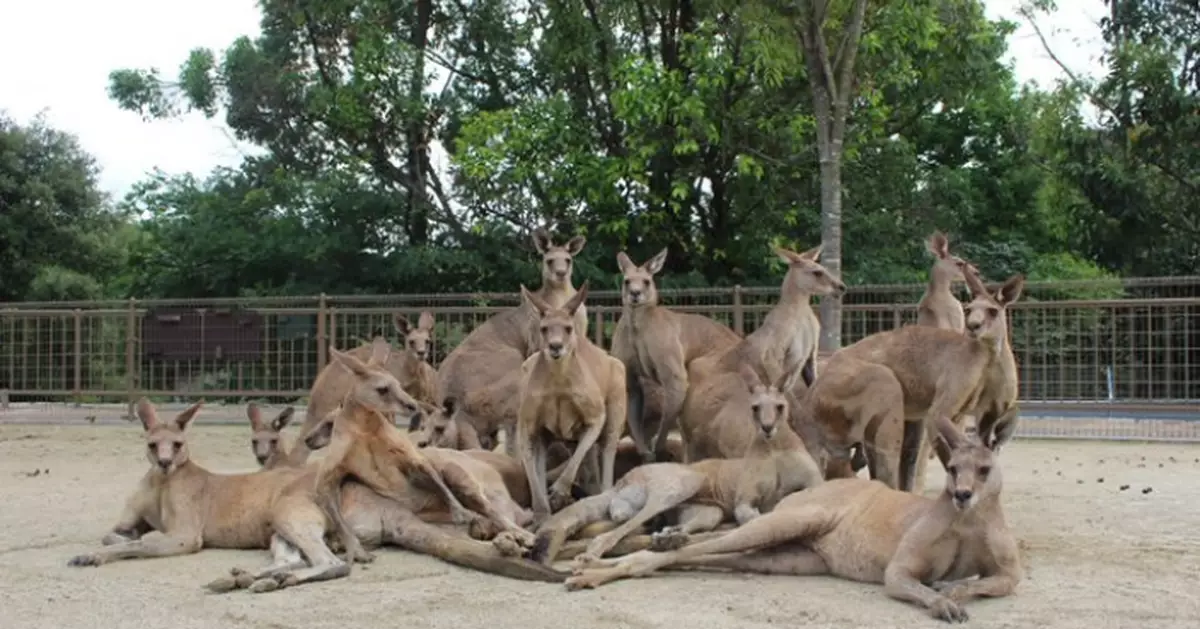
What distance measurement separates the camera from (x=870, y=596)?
654cm

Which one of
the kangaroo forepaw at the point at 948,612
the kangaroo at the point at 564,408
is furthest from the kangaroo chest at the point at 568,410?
the kangaroo forepaw at the point at 948,612

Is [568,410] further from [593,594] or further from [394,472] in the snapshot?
[593,594]

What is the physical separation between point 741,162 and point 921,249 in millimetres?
4294

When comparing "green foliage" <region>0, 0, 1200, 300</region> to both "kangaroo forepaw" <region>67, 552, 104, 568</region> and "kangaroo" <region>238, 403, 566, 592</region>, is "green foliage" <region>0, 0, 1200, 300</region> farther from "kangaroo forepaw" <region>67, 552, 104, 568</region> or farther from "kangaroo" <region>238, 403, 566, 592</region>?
"kangaroo forepaw" <region>67, 552, 104, 568</region>

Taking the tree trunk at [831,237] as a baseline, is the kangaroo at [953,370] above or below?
below

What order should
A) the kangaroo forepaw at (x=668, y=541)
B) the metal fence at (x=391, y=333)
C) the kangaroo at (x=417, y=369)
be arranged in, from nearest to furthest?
the kangaroo forepaw at (x=668, y=541) < the kangaroo at (x=417, y=369) < the metal fence at (x=391, y=333)

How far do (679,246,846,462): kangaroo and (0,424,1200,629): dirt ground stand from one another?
1868mm

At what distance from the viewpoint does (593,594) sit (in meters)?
6.65

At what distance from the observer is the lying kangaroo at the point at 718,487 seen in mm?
7832

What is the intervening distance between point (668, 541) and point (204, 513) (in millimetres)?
2915

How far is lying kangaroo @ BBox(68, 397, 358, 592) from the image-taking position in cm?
764

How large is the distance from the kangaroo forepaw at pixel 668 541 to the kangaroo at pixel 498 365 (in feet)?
8.83

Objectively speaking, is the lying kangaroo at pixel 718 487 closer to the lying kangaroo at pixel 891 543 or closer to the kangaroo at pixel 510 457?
the lying kangaroo at pixel 891 543

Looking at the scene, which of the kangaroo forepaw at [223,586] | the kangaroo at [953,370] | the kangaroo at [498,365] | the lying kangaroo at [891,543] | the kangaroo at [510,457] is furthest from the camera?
the kangaroo at [498,365]
